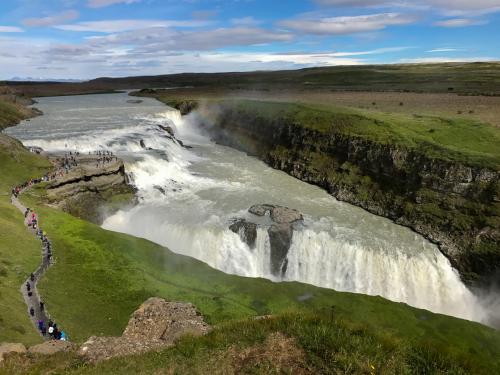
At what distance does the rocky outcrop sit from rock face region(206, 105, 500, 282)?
27.1 meters

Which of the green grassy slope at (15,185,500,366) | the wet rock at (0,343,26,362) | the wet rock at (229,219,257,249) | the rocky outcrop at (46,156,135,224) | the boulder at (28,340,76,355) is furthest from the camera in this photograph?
the rocky outcrop at (46,156,135,224)

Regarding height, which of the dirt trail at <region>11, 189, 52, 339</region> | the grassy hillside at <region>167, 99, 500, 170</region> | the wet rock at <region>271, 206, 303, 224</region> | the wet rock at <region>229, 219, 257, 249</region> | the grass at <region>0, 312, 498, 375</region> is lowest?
the wet rock at <region>229, 219, 257, 249</region>

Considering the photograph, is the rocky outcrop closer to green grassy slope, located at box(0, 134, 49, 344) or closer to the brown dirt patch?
green grassy slope, located at box(0, 134, 49, 344)

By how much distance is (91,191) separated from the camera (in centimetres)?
4588

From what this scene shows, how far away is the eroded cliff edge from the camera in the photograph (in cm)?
4125

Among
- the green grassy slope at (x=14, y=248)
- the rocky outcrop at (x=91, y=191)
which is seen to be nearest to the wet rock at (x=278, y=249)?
the rocky outcrop at (x=91, y=191)

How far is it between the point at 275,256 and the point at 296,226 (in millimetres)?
3965

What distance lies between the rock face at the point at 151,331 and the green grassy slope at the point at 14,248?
238 inches

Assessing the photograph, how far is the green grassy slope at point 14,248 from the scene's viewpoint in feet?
71.5

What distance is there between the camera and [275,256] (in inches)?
1591

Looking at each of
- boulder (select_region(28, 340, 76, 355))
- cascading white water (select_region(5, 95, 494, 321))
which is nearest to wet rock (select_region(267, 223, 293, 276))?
cascading white water (select_region(5, 95, 494, 321))

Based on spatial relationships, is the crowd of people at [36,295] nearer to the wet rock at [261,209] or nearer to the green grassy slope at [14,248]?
the green grassy slope at [14,248]

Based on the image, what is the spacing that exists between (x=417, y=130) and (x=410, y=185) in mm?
12301

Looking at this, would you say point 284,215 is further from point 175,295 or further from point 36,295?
point 36,295
